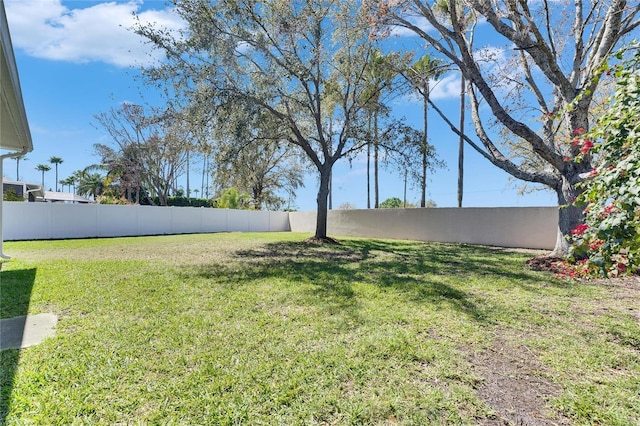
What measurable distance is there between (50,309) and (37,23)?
14.4 ft

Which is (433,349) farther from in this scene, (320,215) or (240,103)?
(320,215)

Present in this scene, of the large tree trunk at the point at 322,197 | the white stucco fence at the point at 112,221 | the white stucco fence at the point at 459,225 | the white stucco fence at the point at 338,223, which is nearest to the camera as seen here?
the white stucco fence at the point at 459,225

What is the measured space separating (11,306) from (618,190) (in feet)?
19.3

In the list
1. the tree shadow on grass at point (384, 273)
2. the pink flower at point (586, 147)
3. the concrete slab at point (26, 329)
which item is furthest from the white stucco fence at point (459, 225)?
the concrete slab at point (26, 329)

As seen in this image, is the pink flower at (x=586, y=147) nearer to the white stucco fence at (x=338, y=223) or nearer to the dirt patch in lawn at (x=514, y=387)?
the dirt patch in lawn at (x=514, y=387)

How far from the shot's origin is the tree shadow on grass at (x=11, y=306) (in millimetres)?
2137

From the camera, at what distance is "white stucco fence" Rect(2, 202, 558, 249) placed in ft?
37.7

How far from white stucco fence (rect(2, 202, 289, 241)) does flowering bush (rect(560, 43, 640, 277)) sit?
16203 millimetres

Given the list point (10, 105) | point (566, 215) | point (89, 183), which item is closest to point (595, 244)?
point (566, 215)

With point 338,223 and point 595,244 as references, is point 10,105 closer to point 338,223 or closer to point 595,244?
point 595,244

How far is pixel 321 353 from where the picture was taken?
274 cm

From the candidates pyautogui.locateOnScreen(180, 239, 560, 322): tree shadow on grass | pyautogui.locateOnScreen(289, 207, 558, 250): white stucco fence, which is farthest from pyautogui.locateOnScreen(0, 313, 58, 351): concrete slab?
pyautogui.locateOnScreen(289, 207, 558, 250): white stucco fence

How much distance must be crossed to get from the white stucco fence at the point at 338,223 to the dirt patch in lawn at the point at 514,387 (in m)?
9.97

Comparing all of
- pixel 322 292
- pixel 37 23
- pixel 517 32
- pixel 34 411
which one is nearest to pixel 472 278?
pixel 322 292
